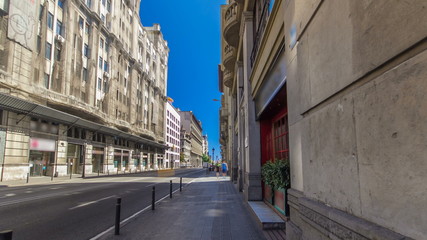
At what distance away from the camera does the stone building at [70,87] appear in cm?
2503

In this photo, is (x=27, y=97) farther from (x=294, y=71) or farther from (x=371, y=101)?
(x=371, y=101)

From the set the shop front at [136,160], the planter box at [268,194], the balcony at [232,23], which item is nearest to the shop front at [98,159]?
the shop front at [136,160]

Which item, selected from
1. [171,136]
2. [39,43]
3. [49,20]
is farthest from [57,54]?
[171,136]

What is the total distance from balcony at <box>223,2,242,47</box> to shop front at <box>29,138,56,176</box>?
23.1m

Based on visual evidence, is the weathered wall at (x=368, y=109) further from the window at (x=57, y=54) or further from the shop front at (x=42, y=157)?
the window at (x=57, y=54)

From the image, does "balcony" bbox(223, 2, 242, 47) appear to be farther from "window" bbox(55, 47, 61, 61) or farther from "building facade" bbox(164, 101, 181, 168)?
"building facade" bbox(164, 101, 181, 168)

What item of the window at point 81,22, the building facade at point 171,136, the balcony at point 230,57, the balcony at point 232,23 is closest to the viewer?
the balcony at point 232,23

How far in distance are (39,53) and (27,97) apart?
236 inches

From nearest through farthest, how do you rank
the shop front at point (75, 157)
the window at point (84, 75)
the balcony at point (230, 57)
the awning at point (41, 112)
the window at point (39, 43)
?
the balcony at point (230, 57)
the awning at point (41, 112)
the window at point (39, 43)
the shop front at point (75, 157)
the window at point (84, 75)

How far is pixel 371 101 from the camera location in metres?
2.25

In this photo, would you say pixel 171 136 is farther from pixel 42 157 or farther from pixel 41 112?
pixel 41 112

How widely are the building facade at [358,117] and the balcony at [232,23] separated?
1090cm

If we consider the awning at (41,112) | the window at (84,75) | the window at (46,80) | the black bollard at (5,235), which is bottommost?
the black bollard at (5,235)

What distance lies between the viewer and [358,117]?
2445 millimetres
